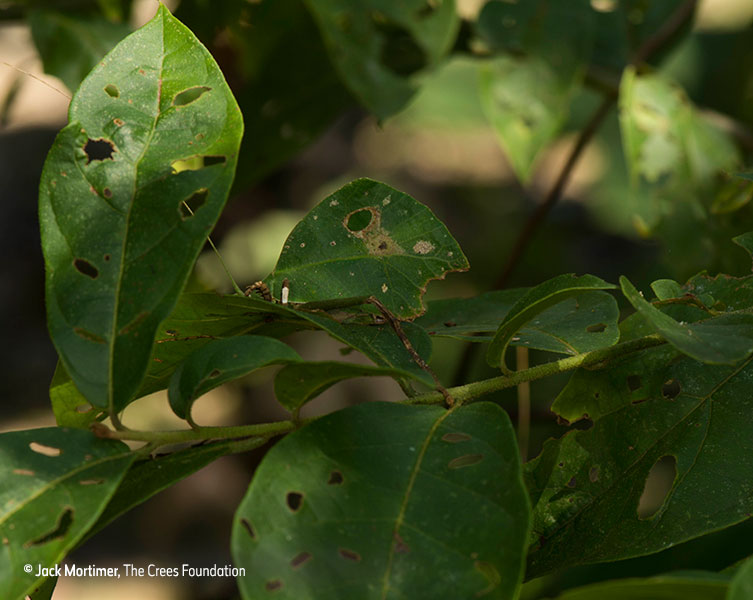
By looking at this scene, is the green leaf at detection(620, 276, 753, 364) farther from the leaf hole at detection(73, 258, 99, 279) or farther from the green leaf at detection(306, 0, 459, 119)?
the green leaf at detection(306, 0, 459, 119)

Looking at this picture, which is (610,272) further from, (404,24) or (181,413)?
(181,413)

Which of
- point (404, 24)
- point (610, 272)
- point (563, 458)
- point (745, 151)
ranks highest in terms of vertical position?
point (404, 24)

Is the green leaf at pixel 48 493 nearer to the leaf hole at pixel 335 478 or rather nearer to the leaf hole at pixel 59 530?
the leaf hole at pixel 59 530

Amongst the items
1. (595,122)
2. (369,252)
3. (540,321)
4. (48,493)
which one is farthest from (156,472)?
(595,122)

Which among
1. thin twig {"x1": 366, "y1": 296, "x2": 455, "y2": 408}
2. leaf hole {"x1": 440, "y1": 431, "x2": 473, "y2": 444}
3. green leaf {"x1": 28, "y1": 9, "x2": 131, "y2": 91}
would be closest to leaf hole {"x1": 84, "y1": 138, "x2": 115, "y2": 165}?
green leaf {"x1": 28, "y1": 9, "x2": 131, "y2": 91}

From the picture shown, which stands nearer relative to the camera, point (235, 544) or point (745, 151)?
point (235, 544)

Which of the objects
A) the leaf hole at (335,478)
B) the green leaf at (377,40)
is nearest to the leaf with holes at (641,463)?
the leaf hole at (335,478)

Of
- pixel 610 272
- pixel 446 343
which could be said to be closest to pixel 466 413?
pixel 446 343
